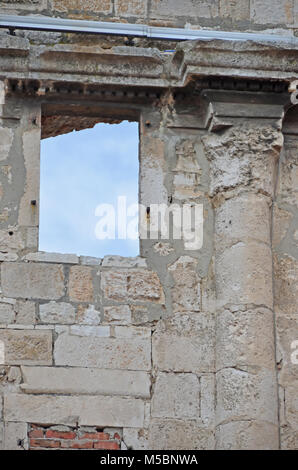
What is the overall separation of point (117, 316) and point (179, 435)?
2.92 ft

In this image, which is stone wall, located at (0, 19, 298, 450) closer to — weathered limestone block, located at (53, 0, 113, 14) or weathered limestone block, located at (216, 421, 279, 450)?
weathered limestone block, located at (216, 421, 279, 450)

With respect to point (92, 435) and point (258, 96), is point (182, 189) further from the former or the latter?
point (92, 435)

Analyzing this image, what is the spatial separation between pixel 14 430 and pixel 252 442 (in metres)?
1.51

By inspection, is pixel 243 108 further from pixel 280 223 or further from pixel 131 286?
pixel 131 286

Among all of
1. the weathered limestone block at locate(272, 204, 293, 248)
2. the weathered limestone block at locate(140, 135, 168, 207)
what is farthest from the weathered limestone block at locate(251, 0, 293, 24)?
the weathered limestone block at locate(272, 204, 293, 248)

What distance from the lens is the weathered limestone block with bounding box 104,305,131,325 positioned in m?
9.19

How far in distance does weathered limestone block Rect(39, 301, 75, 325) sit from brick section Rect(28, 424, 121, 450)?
0.70 meters

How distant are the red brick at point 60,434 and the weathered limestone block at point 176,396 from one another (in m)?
0.54

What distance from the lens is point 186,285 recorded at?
934 centimetres

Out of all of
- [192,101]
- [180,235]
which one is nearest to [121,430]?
→ [180,235]

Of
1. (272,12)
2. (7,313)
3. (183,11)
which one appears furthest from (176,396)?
(272,12)

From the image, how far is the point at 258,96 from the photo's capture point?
31.6 feet
